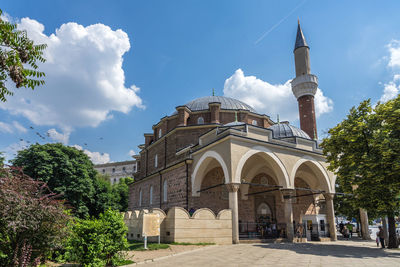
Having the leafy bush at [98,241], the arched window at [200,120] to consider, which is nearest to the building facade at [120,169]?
the arched window at [200,120]

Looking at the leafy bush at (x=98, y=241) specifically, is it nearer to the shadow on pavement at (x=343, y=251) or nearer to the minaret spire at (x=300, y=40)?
the shadow on pavement at (x=343, y=251)

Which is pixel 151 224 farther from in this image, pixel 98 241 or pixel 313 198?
pixel 313 198

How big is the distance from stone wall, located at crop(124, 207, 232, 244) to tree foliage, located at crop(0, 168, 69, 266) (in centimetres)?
513

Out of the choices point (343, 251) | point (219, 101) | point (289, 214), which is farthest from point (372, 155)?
point (219, 101)

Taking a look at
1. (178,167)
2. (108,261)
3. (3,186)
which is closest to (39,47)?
(3,186)

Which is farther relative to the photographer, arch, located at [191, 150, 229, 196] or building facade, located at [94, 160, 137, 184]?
building facade, located at [94, 160, 137, 184]

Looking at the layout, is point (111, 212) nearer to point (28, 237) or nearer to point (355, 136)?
point (28, 237)

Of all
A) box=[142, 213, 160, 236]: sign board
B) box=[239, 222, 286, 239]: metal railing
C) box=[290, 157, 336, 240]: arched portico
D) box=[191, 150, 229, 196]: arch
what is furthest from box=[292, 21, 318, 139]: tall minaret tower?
box=[142, 213, 160, 236]: sign board

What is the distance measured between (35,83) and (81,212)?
19470 mm

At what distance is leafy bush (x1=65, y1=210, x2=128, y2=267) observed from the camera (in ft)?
21.9

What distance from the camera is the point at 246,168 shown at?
17.9 meters

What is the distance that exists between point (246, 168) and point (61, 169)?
13.4 meters

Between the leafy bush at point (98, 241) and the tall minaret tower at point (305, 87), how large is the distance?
1938cm

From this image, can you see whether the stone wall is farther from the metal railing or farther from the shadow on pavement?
the metal railing
